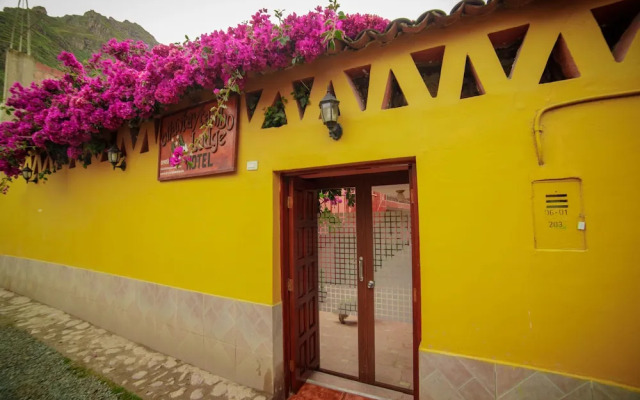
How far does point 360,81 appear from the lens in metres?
3.07

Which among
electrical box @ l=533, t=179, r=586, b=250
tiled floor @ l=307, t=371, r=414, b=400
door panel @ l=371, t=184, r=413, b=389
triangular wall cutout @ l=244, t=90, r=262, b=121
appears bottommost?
tiled floor @ l=307, t=371, r=414, b=400

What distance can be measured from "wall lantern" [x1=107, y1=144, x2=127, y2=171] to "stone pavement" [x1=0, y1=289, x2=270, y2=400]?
2.97m

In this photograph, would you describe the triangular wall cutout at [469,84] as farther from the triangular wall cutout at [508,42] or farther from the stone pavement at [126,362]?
the stone pavement at [126,362]

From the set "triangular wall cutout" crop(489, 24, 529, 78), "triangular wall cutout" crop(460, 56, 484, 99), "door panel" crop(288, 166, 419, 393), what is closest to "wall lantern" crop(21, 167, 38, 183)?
"door panel" crop(288, 166, 419, 393)

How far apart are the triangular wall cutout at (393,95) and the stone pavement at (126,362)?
3.61 metres

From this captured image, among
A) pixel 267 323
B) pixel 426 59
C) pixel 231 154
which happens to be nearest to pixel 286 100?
pixel 231 154

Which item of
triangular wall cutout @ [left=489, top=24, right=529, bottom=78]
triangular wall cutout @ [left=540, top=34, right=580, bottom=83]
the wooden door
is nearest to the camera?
triangular wall cutout @ [left=540, top=34, right=580, bottom=83]

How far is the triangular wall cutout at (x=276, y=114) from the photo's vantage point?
3.20 m

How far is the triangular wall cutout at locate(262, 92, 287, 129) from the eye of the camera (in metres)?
3.20

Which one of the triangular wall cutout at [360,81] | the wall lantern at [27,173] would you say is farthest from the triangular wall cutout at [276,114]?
the wall lantern at [27,173]

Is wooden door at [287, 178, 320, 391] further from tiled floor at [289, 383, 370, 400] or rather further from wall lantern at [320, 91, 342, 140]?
wall lantern at [320, 91, 342, 140]

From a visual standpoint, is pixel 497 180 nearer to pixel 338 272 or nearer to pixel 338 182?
pixel 338 182

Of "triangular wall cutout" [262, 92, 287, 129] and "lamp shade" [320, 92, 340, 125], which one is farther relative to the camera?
"triangular wall cutout" [262, 92, 287, 129]

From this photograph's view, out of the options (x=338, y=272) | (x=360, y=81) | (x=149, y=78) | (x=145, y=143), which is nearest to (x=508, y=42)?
(x=360, y=81)
